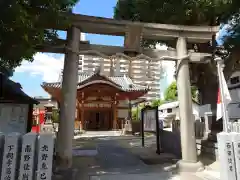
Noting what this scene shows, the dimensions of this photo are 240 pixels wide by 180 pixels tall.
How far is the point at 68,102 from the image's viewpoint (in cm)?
676

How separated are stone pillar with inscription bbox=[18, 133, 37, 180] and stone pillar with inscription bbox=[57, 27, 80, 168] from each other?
7.57ft

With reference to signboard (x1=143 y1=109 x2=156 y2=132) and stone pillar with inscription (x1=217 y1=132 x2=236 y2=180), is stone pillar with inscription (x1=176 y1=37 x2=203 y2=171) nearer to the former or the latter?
stone pillar with inscription (x1=217 y1=132 x2=236 y2=180)

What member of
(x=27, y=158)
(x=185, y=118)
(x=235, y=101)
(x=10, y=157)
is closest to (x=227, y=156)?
(x=185, y=118)

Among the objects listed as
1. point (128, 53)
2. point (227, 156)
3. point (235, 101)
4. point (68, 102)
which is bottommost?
point (227, 156)

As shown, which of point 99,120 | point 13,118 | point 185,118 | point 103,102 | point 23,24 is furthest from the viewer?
point 99,120

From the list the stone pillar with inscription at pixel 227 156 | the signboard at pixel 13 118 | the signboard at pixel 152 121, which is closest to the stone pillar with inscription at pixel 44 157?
the signboard at pixel 13 118

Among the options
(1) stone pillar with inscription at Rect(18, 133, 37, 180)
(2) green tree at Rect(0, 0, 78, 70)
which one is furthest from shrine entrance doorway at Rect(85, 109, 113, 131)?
(1) stone pillar with inscription at Rect(18, 133, 37, 180)

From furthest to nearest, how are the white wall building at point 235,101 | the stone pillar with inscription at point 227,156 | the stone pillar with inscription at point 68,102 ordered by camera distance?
the white wall building at point 235,101 < the stone pillar with inscription at point 68,102 < the stone pillar with inscription at point 227,156

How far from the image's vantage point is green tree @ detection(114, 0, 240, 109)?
8.46 metres

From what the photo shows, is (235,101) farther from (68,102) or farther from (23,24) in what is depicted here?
(23,24)

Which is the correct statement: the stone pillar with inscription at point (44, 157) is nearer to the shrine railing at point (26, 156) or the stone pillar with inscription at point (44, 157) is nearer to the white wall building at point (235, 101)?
the shrine railing at point (26, 156)

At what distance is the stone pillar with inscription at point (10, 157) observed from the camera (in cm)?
409

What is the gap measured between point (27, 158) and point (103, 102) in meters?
21.2

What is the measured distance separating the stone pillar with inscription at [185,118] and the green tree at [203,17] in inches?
51.6
